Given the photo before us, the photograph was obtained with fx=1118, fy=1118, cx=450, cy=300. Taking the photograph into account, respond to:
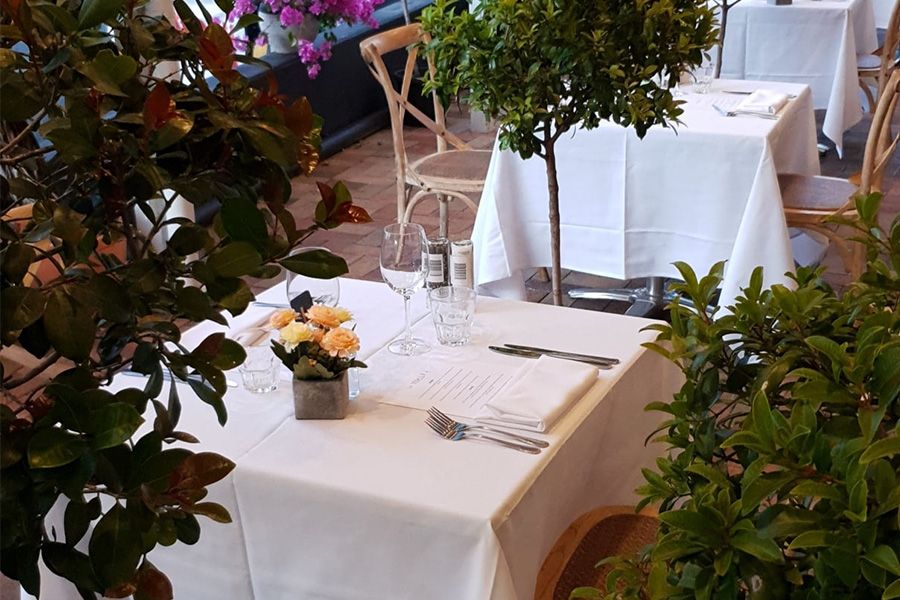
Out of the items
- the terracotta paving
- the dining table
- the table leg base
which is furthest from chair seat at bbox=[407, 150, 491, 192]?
the dining table

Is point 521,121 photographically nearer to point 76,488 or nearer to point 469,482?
point 469,482

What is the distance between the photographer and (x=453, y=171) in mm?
4027

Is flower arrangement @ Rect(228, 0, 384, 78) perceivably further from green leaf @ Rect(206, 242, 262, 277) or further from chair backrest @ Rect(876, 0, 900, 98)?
green leaf @ Rect(206, 242, 262, 277)

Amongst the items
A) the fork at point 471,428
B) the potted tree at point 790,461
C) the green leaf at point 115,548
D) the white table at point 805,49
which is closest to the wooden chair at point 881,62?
the white table at point 805,49

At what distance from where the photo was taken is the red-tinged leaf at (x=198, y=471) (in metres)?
0.91

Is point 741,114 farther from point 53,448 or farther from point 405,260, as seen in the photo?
point 53,448

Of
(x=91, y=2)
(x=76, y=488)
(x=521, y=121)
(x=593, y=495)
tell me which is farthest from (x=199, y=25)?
(x=521, y=121)

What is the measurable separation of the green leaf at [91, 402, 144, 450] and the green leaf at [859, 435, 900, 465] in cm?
51

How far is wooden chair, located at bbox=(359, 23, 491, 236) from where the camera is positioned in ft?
12.5

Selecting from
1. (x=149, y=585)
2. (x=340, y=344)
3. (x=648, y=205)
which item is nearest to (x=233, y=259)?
(x=149, y=585)

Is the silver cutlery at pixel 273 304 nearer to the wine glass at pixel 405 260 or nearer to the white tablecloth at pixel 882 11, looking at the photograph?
the wine glass at pixel 405 260

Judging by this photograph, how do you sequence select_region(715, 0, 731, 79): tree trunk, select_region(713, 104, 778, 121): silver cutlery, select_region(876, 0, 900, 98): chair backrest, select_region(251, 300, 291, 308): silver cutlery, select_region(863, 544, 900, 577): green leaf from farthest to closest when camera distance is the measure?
select_region(876, 0, 900, 98): chair backrest, select_region(715, 0, 731, 79): tree trunk, select_region(713, 104, 778, 121): silver cutlery, select_region(251, 300, 291, 308): silver cutlery, select_region(863, 544, 900, 577): green leaf

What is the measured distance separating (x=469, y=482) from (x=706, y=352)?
71 centimetres

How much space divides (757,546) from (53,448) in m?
0.51
